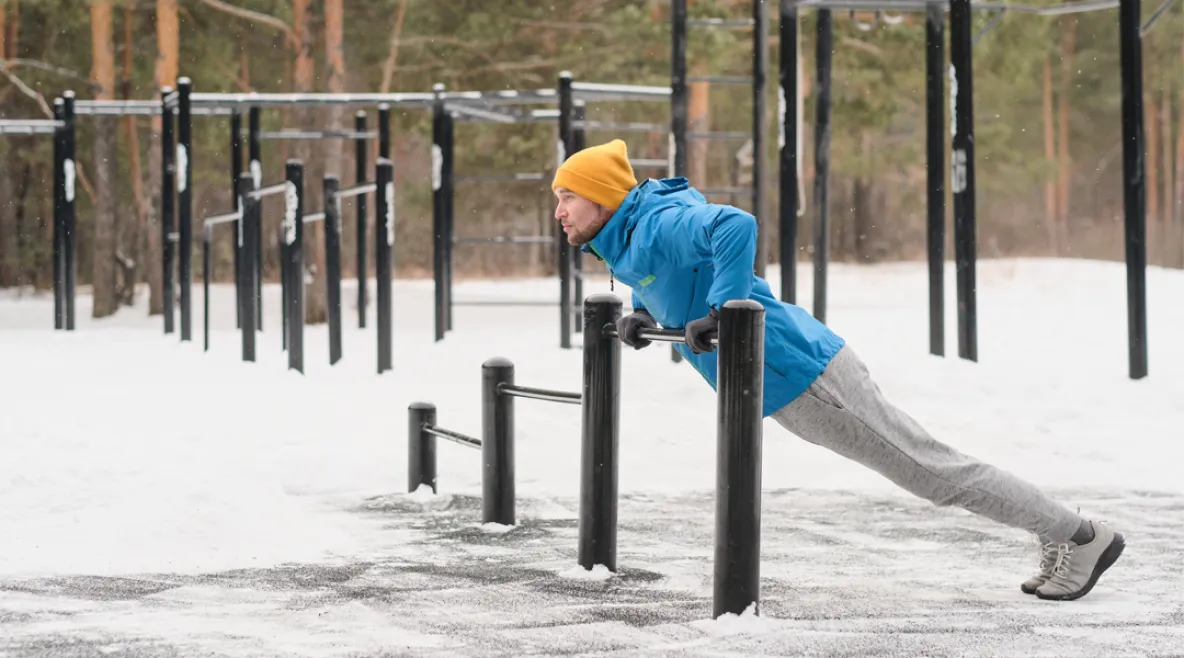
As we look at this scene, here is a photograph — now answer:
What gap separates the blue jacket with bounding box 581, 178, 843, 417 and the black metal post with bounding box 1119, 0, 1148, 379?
6.00m

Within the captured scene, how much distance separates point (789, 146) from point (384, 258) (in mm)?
2982

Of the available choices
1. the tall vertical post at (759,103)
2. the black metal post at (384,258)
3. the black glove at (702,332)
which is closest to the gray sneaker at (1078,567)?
the black glove at (702,332)

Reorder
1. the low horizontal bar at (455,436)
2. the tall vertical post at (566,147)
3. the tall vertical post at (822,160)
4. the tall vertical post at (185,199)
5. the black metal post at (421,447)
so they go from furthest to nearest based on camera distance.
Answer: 1. the tall vertical post at (185,199)
2. the tall vertical post at (566,147)
3. the tall vertical post at (822,160)
4. the black metal post at (421,447)
5. the low horizontal bar at (455,436)

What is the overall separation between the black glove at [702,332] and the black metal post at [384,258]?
21.9 ft

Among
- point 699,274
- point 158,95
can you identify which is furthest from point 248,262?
point 158,95

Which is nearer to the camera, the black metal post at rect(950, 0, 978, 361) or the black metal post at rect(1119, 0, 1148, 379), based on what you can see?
the black metal post at rect(1119, 0, 1148, 379)

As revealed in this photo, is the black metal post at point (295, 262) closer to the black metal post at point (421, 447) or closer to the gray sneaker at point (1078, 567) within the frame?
the black metal post at point (421, 447)

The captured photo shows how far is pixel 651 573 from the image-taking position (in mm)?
5090

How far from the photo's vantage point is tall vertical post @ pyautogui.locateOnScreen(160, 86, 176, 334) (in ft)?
46.4

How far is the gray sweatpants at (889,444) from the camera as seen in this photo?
4297 millimetres

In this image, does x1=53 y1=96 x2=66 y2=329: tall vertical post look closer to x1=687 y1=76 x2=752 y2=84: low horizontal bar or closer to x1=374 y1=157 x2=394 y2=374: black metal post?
x1=374 y1=157 x2=394 y2=374: black metal post

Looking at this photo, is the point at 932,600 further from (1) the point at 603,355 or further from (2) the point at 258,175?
(2) the point at 258,175

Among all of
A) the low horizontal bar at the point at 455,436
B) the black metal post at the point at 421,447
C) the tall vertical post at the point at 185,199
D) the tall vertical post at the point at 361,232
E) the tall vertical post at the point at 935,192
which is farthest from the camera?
the tall vertical post at the point at 361,232

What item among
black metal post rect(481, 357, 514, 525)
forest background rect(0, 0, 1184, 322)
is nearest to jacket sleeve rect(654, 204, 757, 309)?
black metal post rect(481, 357, 514, 525)
